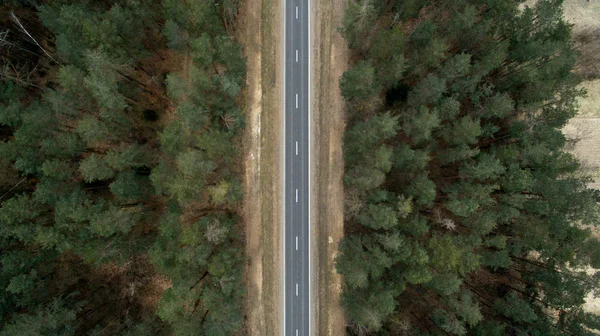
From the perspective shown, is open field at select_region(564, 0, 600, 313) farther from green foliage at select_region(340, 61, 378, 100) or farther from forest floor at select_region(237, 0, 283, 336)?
forest floor at select_region(237, 0, 283, 336)

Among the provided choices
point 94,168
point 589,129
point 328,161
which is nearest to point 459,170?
point 328,161

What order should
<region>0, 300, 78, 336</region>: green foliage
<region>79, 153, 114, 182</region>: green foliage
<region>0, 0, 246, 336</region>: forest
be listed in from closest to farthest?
<region>0, 300, 78, 336</region>: green foliage < <region>79, 153, 114, 182</region>: green foliage < <region>0, 0, 246, 336</region>: forest

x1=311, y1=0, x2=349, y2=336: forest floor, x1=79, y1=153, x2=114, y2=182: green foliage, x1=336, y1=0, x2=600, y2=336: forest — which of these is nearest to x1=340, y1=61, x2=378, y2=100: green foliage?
x1=336, y1=0, x2=600, y2=336: forest

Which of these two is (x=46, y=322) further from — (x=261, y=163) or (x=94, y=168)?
(x=261, y=163)

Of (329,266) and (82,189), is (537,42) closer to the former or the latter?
(329,266)

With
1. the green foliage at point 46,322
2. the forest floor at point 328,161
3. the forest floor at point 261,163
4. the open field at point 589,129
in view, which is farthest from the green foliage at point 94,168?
the open field at point 589,129

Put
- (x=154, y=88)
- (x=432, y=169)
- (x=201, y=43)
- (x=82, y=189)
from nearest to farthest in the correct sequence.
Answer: (x=201, y=43), (x=82, y=189), (x=432, y=169), (x=154, y=88)

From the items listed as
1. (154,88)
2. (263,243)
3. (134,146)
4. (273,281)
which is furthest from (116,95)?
(273,281)
